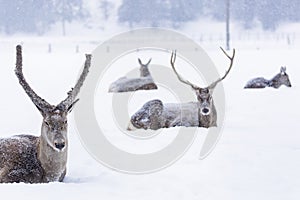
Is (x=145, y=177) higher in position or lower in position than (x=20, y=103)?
lower

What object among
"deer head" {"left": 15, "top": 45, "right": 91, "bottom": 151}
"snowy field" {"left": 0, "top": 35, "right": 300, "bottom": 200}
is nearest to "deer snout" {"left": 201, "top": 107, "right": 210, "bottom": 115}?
"snowy field" {"left": 0, "top": 35, "right": 300, "bottom": 200}

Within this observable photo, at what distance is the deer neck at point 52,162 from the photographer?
668cm

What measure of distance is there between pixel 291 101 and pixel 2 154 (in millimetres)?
9907

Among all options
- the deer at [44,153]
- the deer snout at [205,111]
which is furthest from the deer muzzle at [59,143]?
the deer snout at [205,111]

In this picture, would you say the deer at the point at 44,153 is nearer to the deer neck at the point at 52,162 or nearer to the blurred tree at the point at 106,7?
the deer neck at the point at 52,162

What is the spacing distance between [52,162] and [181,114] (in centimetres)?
545

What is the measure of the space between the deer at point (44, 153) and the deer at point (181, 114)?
14.4 feet

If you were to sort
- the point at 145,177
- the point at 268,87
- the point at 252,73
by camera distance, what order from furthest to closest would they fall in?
1. the point at 252,73
2. the point at 268,87
3. the point at 145,177

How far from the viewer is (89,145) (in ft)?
30.5

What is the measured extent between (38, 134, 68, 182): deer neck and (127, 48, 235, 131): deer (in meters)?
4.52

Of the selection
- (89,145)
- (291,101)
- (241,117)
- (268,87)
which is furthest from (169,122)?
(268,87)

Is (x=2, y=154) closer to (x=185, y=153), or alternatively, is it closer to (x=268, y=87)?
(x=185, y=153)

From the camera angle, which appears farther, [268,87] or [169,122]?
[268,87]

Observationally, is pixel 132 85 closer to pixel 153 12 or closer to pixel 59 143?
pixel 59 143
